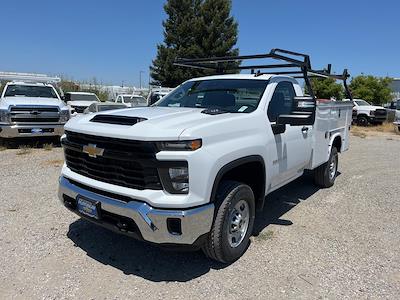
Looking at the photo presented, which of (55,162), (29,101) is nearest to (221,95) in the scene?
(55,162)

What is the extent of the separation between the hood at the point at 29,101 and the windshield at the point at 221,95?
6.67 m

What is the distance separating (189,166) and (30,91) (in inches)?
414

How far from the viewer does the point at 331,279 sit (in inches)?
A: 141

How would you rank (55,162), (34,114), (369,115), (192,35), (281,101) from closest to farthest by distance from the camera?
1. (281,101)
2. (55,162)
3. (34,114)
4. (369,115)
5. (192,35)

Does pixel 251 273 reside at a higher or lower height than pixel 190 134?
lower

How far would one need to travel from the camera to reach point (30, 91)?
11.9 m

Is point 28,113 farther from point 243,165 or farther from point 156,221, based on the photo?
point 156,221

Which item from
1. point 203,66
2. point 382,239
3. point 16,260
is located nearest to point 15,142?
point 203,66

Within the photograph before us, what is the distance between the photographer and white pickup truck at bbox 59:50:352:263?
311 centimetres

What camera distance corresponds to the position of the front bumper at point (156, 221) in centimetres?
311

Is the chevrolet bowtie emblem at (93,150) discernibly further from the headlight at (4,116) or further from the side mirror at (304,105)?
the headlight at (4,116)

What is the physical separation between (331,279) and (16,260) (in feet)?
10.3

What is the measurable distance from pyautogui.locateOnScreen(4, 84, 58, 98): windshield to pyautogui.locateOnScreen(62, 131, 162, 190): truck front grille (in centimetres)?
904

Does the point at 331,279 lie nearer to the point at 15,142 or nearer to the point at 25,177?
the point at 25,177
